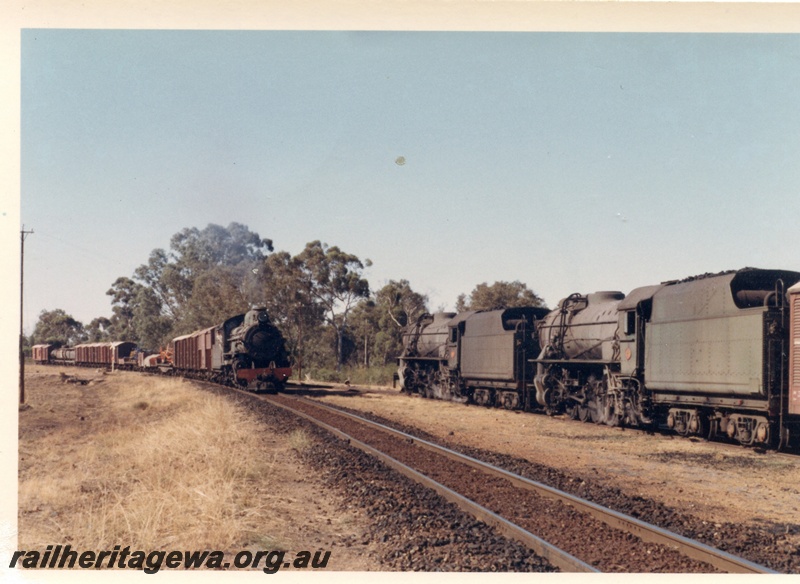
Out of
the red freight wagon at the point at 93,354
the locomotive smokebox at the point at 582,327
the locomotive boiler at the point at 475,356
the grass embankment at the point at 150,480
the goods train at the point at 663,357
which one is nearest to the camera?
the grass embankment at the point at 150,480

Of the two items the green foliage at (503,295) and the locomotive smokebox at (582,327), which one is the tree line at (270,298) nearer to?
the green foliage at (503,295)

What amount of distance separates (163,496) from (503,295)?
50.7 meters

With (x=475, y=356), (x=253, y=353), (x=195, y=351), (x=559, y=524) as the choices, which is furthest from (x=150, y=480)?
(x=195, y=351)

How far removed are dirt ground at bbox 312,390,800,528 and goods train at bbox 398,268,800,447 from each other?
596 mm

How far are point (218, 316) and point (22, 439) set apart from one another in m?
31.5

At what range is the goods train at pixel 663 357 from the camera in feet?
40.7

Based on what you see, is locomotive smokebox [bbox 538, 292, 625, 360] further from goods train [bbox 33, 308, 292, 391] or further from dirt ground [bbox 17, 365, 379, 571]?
goods train [bbox 33, 308, 292, 391]

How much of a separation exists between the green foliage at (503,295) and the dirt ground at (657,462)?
3519 cm

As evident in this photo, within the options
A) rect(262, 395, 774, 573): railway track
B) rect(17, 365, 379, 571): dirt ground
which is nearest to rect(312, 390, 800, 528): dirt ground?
rect(262, 395, 774, 573): railway track

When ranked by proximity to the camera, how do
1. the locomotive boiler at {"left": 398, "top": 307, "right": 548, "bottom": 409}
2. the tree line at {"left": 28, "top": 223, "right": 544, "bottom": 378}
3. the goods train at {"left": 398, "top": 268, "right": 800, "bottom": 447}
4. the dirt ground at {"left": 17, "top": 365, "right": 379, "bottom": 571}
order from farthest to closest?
1. the tree line at {"left": 28, "top": 223, "right": 544, "bottom": 378}
2. the locomotive boiler at {"left": 398, "top": 307, "right": 548, "bottom": 409}
3. the goods train at {"left": 398, "top": 268, "right": 800, "bottom": 447}
4. the dirt ground at {"left": 17, "top": 365, "right": 379, "bottom": 571}

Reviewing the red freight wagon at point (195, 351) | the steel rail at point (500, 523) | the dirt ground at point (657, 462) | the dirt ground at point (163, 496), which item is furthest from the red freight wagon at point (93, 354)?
the steel rail at point (500, 523)

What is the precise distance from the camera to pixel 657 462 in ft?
41.4

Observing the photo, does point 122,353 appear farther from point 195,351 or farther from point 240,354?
point 240,354

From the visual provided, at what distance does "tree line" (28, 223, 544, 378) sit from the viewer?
4553 cm
